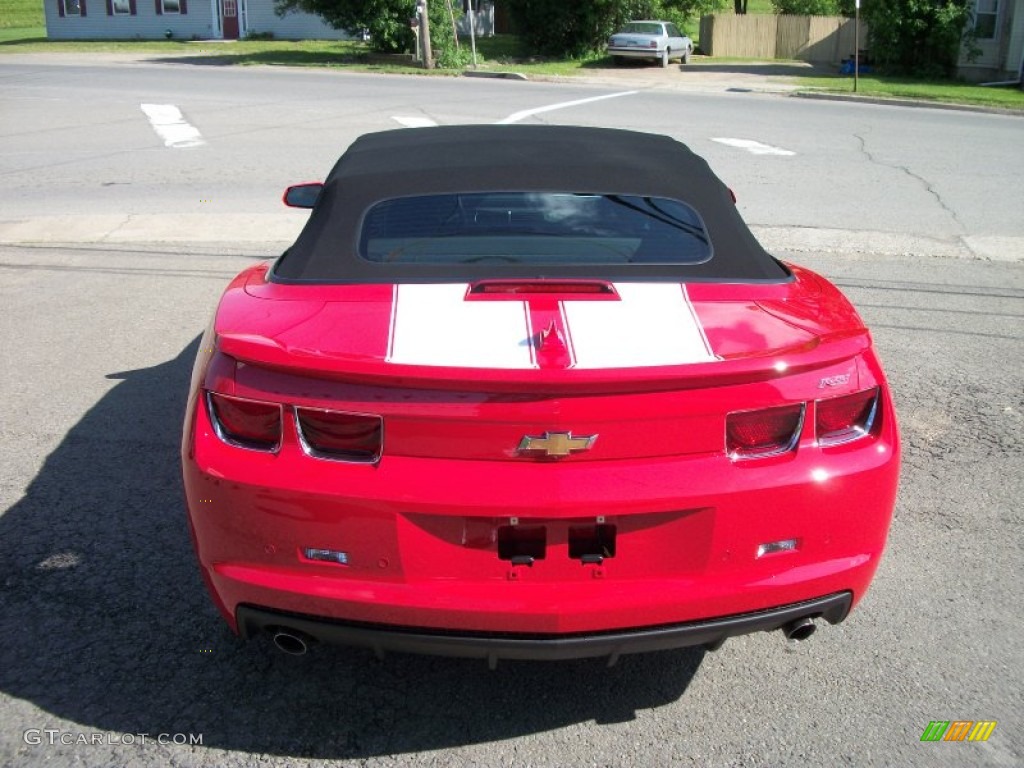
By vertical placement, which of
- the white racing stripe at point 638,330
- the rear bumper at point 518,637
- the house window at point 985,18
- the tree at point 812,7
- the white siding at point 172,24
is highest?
the tree at point 812,7

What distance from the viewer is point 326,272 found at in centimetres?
305

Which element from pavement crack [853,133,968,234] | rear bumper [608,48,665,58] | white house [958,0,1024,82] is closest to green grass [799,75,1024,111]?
Result: white house [958,0,1024,82]

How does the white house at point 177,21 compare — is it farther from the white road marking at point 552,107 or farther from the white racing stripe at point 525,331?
the white racing stripe at point 525,331

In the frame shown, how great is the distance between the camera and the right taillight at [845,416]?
103 inches

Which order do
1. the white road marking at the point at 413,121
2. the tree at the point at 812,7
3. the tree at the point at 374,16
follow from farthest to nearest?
the tree at the point at 812,7 < the tree at the point at 374,16 < the white road marking at the point at 413,121

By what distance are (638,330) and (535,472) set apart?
0.49 m

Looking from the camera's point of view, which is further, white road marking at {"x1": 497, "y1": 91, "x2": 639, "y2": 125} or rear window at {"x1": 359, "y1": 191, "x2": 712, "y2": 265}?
white road marking at {"x1": 497, "y1": 91, "x2": 639, "y2": 125}

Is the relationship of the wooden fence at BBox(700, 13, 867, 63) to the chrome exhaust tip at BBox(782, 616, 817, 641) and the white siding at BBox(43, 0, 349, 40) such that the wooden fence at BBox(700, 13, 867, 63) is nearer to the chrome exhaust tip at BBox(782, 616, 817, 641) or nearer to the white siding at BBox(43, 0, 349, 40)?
the white siding at BBox(43, 0, 349, 40)

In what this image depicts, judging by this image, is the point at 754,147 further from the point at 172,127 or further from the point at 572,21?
the point at 572,21

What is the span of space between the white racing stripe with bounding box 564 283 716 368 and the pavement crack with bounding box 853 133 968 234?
7.55 metres

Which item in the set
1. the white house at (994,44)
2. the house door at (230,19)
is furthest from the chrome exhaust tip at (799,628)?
the house door at (230,19)

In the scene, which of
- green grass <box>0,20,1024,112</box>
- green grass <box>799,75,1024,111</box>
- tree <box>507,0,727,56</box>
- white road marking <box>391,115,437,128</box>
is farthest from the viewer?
tree <box>507,0,727,56</box>

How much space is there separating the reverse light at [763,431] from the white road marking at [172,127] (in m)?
12.8

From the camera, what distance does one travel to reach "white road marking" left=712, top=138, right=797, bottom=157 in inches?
540
